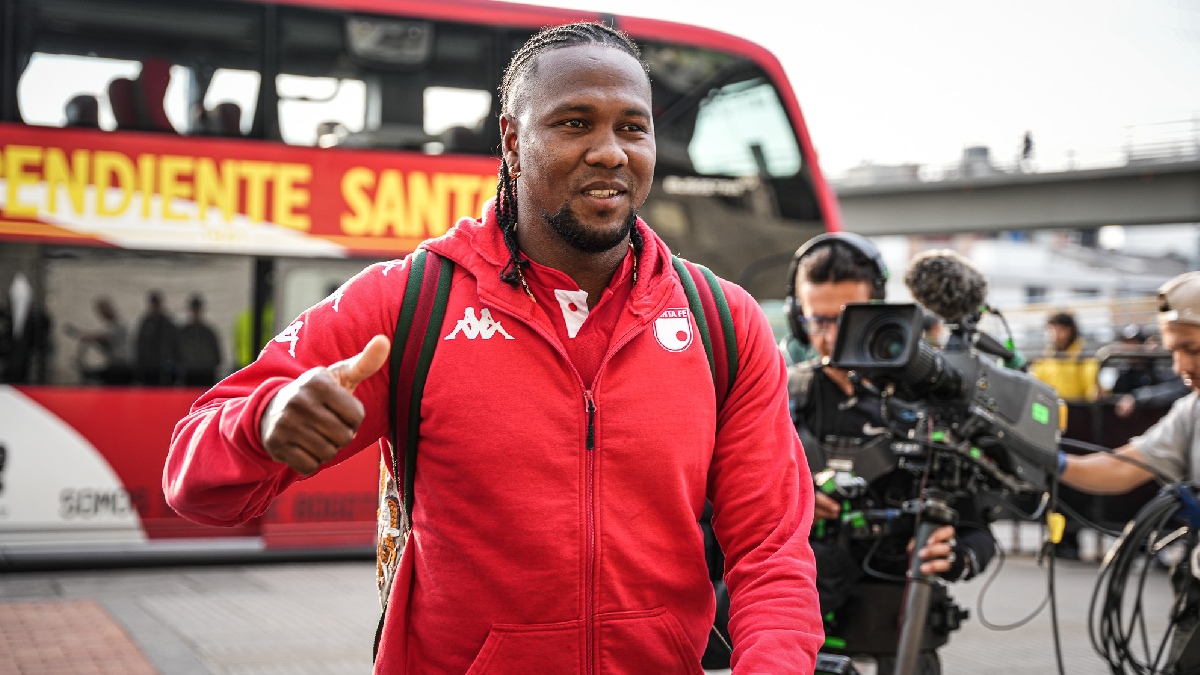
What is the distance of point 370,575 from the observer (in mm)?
9094

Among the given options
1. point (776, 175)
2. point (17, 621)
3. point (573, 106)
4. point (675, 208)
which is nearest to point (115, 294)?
point (17, 621)

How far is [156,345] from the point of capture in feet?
29.3

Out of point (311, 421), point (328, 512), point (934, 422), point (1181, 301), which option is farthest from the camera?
point (328, 512)

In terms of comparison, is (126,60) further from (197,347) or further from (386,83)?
(197,347)

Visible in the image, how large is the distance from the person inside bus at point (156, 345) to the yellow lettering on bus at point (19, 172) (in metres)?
0.96

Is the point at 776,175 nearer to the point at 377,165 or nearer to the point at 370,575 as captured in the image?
the point at 377,165

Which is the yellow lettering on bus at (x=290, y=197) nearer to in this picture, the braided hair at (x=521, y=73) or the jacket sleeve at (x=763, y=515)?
the braided hair at (x=521, y=73)

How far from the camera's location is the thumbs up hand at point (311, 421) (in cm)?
161

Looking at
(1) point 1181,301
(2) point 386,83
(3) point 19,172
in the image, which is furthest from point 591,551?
(2) point 386,83

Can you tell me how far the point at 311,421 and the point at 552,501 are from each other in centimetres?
45

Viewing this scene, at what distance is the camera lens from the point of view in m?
3.08

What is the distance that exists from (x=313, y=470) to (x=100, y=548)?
304 inches

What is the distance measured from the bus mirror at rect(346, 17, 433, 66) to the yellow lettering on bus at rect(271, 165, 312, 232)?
98 cm

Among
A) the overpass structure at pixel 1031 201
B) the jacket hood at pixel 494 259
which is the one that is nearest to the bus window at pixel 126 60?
the jacket hood at pixel 494 259
